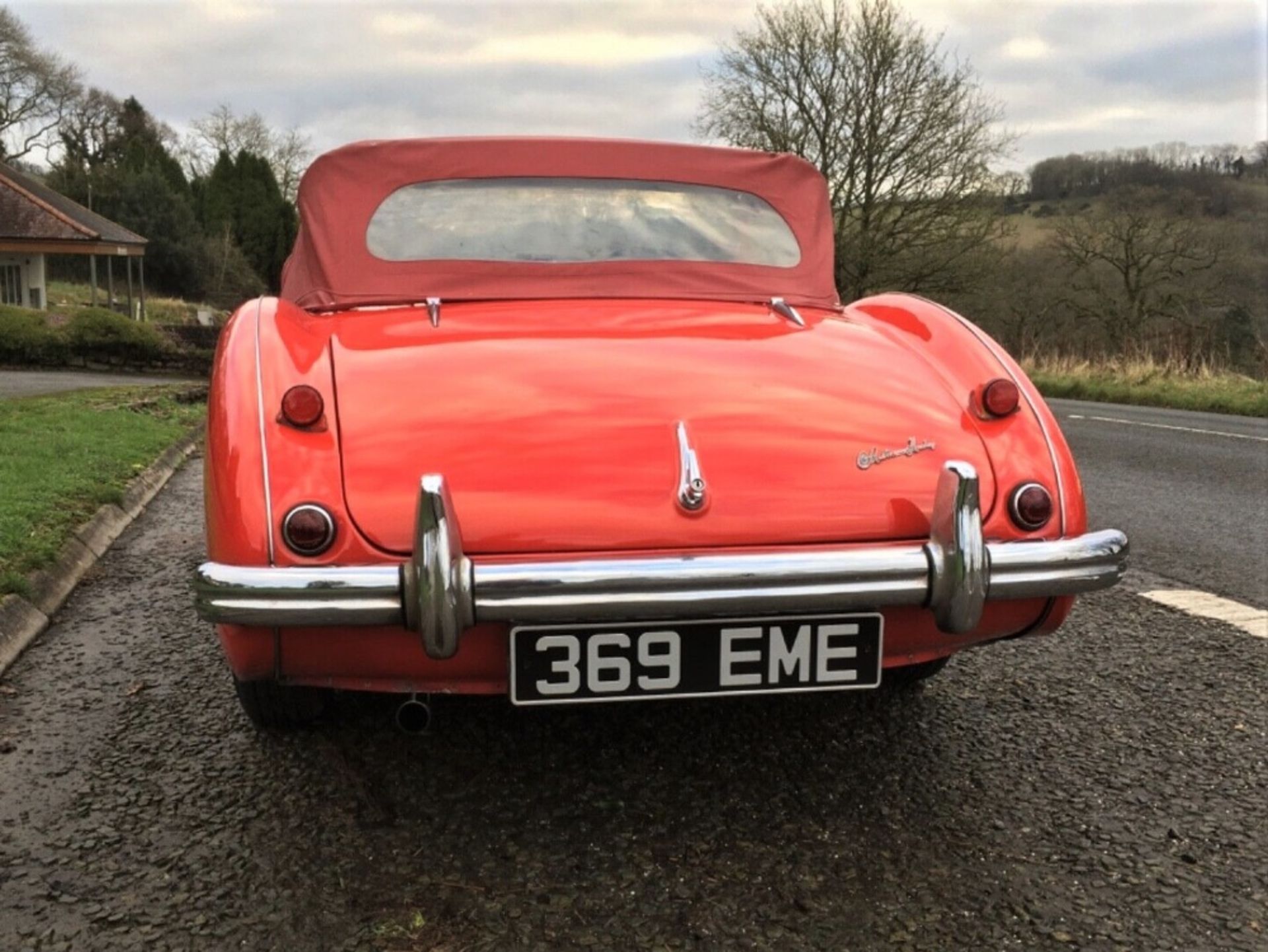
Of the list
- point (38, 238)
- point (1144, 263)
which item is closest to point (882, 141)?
point (1144, 263)

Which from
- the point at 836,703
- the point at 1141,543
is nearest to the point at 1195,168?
the point at 1141,543

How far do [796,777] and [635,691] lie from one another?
64 cm

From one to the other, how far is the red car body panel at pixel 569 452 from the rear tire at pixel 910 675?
64 cm

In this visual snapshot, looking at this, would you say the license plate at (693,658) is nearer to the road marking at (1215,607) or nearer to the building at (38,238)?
the road marking at (1215,607)

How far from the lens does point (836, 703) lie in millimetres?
2965

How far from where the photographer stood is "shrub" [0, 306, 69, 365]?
19484mm

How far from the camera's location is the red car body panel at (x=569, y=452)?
80.7 inches

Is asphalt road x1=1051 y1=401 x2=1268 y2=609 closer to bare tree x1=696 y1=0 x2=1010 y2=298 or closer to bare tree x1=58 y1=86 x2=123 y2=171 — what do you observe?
bare tree x1=696 y1=0 x2=1010 y2=298

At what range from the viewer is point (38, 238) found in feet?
104

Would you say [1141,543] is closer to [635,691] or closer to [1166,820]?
[1166,820]

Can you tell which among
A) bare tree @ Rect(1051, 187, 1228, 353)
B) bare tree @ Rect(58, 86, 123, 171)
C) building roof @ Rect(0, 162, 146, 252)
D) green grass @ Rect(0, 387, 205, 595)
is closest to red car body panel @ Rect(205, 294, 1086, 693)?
green grass @ Rect(0, 387, 205, 595)

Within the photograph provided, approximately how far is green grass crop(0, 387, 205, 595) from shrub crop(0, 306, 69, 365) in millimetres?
10071

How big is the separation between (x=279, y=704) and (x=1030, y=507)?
1.81 m

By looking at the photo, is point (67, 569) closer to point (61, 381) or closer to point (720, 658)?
point (720, 658)
